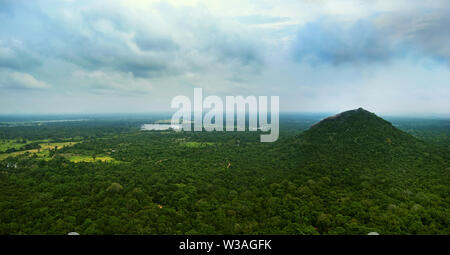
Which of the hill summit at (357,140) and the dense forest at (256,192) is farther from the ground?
the hill summit at (357,140)

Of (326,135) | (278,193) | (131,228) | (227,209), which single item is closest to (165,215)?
(131,228)

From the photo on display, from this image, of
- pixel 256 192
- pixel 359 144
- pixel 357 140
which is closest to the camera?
pixel 256 192

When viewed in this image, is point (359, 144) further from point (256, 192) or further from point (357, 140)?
point (256, 192)

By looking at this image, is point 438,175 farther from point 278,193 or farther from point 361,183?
point 278,193

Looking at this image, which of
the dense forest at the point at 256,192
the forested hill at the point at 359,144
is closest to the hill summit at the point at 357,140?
the forested hill at the point at 359,144

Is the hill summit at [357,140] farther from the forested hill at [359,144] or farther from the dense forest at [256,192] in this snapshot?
the dense forest at [256,192]

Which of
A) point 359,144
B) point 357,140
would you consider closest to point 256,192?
point 359,144

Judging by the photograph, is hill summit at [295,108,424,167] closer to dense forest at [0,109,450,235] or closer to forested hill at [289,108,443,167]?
forested hill at [289,108,443,167]
